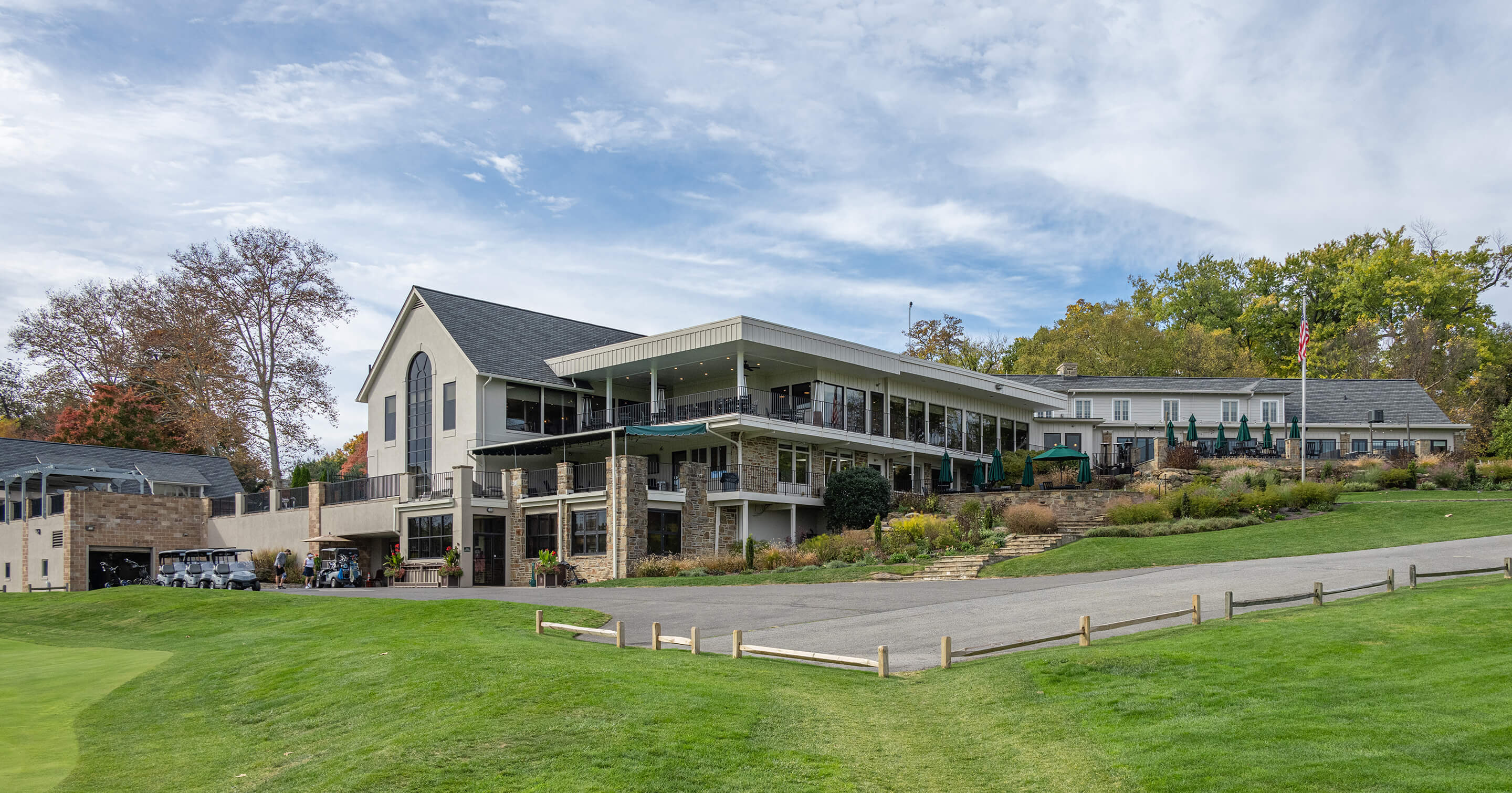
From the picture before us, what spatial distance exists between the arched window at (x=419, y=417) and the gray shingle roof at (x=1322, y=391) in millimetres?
26948

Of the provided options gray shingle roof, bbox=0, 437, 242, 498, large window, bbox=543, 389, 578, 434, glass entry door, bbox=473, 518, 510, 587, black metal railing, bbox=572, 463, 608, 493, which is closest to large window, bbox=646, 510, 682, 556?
black metal railing, bbox=572, 463, 608, 493

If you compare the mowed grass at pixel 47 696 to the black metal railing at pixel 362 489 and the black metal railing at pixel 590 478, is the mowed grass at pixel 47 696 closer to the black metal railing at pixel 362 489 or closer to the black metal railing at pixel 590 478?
the black metal railing at pixel 590 478

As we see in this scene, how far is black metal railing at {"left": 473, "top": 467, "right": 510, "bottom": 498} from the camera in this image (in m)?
37.3

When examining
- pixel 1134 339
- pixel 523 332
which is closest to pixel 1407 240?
pixel 1134 339

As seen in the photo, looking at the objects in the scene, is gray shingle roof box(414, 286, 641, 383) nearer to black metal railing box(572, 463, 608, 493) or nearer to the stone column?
the stone column

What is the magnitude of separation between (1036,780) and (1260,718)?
101 inches

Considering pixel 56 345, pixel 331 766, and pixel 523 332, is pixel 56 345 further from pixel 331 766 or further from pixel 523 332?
pixel 331 766

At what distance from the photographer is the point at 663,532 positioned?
35.1 meters

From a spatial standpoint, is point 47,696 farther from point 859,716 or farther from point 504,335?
point 504,335

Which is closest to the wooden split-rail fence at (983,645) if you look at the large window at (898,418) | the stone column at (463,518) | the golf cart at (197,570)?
the stone column at (463,518)

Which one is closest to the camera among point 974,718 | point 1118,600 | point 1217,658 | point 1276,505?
point 974,718

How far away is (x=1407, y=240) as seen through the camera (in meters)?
65.4

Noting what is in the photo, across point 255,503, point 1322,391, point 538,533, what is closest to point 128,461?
point 255,503

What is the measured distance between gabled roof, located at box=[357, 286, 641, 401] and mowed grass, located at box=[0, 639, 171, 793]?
20008 mm
